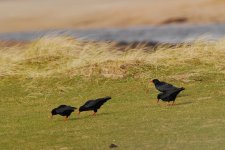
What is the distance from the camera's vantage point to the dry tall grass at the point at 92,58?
2339 cm

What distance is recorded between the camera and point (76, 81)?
22047 millimetres

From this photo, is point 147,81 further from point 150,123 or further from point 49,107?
point 150,123

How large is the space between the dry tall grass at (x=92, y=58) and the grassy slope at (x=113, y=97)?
0.04m

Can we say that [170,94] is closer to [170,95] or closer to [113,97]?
[170,95]

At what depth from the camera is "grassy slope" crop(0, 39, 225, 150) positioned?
12.5 m

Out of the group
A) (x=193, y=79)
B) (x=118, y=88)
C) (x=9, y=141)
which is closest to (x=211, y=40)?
(x=193, y=79)

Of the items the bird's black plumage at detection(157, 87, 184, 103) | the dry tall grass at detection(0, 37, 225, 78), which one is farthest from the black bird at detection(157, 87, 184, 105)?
the dry tall grass at detection(0, 37, 225, 78)

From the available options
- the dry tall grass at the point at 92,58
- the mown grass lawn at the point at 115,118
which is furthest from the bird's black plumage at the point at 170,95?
the dry tall grass at the point at 92,58

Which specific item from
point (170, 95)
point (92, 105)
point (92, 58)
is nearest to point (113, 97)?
point (170, 95)

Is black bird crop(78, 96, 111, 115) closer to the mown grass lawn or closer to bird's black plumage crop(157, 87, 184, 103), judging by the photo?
the mown grass lawn

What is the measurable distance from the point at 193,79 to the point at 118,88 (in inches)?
114

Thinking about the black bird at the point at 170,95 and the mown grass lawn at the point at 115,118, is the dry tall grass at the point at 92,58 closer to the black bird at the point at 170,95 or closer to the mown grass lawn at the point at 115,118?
the mown grass lawn at the point at 115,118

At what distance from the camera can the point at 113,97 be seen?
1881cm

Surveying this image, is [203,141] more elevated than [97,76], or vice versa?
[203,141]
